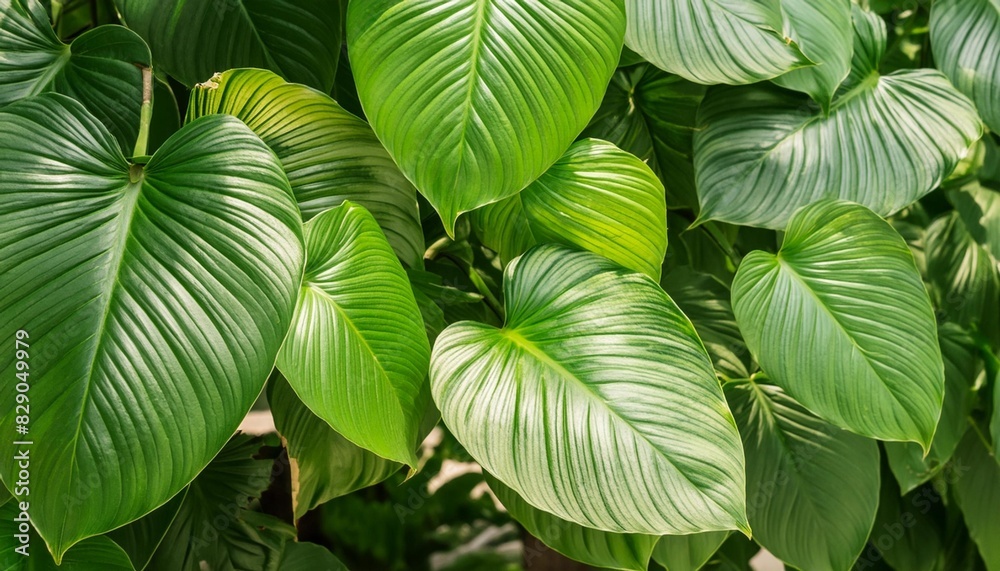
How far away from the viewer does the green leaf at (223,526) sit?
2.56 ft

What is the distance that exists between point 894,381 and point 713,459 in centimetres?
25

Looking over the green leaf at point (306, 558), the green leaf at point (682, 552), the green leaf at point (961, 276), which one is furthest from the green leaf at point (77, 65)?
the green leaf at point (961, 276)

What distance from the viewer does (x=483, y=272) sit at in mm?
883

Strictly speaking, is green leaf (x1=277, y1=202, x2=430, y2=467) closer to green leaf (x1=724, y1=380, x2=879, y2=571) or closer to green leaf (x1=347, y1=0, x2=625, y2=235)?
green leaf (x1=347, y1=0, x2=625, y2=235)

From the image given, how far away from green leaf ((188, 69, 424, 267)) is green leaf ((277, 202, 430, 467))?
0.07m

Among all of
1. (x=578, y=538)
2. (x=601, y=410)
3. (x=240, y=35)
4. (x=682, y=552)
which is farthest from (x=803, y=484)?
(x=240, y=35)

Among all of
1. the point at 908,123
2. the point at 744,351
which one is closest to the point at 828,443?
the point at 744,351

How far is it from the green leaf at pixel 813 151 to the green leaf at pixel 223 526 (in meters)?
0.54

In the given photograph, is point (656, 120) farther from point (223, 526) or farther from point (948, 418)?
point (223, 526)

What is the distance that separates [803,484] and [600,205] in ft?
1.27

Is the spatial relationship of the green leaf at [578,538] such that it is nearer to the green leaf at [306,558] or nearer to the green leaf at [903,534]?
the green leaf at [306,558]

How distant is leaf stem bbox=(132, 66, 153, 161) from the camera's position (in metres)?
0.56

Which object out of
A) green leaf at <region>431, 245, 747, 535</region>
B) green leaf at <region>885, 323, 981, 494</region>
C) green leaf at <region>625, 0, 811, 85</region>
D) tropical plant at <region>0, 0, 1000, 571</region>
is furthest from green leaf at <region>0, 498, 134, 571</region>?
green leaf at <region>885, 323, 981, 494</region>

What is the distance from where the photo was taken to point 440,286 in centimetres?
71
